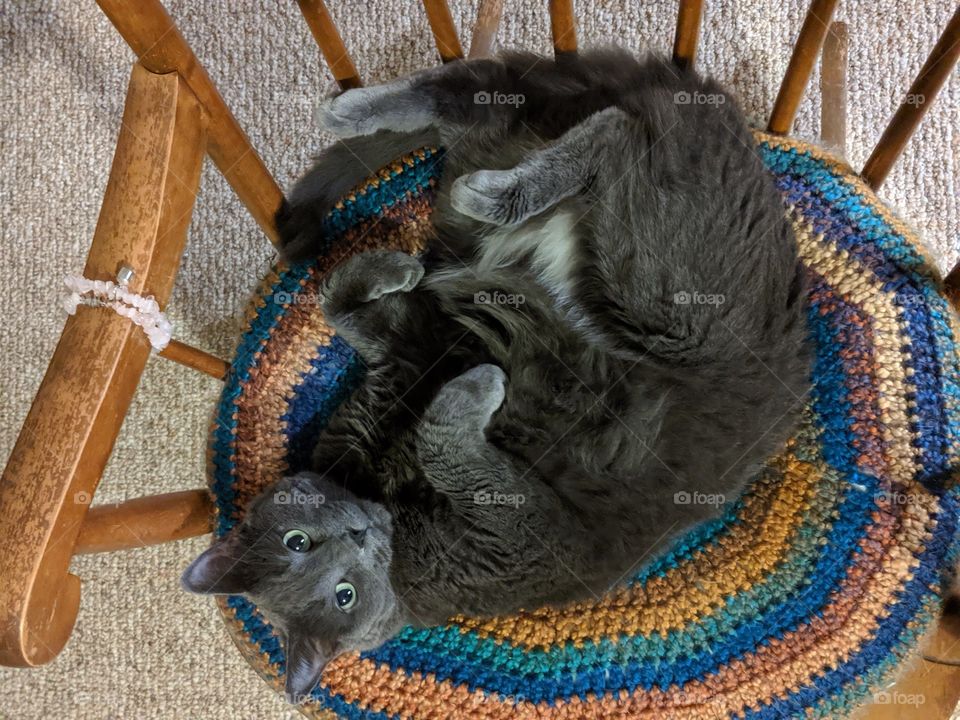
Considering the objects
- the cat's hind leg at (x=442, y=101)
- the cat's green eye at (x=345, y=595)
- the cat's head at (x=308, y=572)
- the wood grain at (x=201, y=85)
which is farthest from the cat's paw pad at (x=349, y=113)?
the cat's green eye at (x=345, y=595)

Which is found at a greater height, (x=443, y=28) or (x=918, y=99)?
(x=443, y=28)

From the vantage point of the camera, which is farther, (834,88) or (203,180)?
(203,180)

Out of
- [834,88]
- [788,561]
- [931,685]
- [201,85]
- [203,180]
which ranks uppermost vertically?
[201,85]

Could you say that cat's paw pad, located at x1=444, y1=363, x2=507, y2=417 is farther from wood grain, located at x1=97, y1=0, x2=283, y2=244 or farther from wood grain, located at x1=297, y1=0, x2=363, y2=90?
wood grain, located at x1=297, y1=0, x2=363, y2=90

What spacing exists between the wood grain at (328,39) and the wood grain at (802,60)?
0.58 m

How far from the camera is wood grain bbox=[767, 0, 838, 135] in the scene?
33.6 inches

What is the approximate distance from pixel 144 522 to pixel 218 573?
103 mm

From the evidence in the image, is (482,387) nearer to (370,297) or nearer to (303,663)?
(370,297)

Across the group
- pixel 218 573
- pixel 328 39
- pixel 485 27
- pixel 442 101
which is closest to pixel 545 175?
pixel 442 101

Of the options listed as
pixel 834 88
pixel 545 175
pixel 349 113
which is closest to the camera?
pixel 545 175

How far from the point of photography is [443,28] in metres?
1.03

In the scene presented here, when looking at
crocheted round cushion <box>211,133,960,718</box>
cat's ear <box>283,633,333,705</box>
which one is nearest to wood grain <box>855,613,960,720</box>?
crocheted round cushion <box>211,133,960,718</box>

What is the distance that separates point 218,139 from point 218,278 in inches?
24.4

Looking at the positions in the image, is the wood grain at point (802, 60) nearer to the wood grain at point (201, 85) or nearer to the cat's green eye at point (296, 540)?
the wood grain at point (201, 85)
